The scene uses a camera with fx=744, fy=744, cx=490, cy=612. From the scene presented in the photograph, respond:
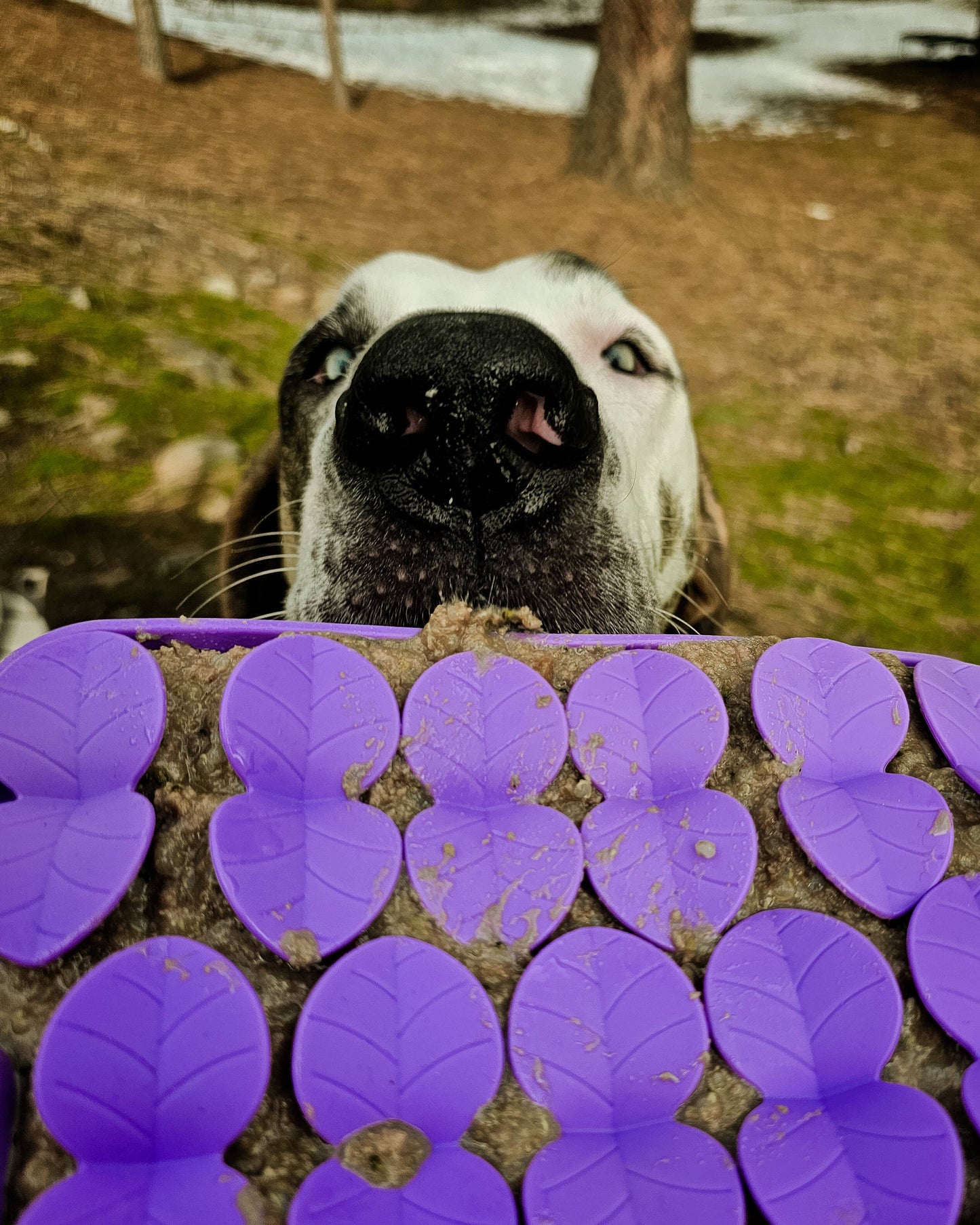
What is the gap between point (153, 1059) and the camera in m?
0.63

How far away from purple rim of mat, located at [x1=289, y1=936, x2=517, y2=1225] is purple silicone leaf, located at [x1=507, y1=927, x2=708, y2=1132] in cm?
4

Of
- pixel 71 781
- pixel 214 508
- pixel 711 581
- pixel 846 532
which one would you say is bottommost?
pixel 846 532

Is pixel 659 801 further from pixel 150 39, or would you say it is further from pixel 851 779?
pixel 150 39

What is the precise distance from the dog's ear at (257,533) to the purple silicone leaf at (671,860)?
1416 millimetres

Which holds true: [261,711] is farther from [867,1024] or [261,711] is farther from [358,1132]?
[867,1024]

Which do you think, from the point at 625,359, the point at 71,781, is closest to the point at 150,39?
the point at 625,359

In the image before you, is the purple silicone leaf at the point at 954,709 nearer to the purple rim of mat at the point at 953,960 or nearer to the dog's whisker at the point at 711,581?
the purple rim of mat at the point at 953,960

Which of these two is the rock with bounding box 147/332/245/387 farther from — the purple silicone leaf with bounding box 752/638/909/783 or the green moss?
the purple silicone leaf with bounding box 752/638/909/783

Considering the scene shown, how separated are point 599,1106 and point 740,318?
4.32m

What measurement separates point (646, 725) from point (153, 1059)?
0.61m

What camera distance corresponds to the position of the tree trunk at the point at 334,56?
343 cm

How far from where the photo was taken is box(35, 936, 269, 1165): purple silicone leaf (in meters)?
0.61

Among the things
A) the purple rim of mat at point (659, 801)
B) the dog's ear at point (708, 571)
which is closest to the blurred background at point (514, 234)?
the dog's ear at point (708, 571)

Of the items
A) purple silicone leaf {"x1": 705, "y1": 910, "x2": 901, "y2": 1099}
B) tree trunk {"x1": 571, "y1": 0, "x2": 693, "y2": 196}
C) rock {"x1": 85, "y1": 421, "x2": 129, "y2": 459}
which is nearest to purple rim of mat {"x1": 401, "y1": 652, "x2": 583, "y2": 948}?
purple silicone leaf {"x1": 705, "y1": 910, "x2": 901, "y2": 1099}
